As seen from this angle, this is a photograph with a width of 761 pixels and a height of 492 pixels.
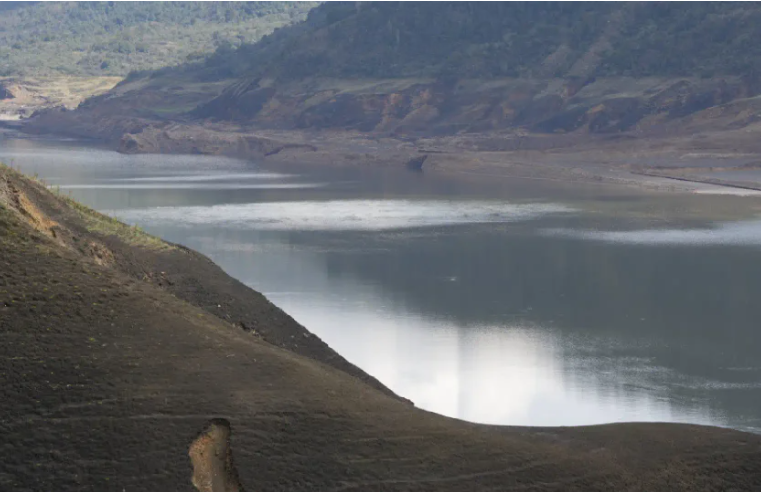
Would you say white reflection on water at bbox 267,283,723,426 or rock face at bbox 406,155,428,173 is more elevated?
rock face at bbox 406,155,428,173

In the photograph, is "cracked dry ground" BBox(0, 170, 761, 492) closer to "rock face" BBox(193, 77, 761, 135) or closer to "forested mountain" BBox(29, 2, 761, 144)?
"forested mountain" BBox(29, 2, 761, 144)

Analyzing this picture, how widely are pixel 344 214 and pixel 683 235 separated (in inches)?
618

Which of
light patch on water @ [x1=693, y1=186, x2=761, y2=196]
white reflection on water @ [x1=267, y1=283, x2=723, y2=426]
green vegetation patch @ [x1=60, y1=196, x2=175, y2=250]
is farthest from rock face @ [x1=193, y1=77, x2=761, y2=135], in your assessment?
green vegetation patch @ [x1=60, y1=196, x2=175, y2=250]

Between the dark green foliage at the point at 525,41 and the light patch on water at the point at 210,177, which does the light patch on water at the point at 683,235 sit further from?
the dark green foliage at the point at 525,41

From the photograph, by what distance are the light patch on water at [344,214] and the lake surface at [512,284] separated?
13 centimetres

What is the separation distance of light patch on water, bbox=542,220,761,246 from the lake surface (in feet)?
0.37

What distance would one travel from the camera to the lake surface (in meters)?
22.0

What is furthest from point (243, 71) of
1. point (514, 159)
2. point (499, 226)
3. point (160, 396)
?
point (160, 396)

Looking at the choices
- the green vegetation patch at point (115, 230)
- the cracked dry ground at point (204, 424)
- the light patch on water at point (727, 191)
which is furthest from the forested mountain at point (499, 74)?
the cracked dry ground at point (204, 424)

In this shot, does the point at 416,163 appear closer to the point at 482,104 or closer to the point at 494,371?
the point at 482,104

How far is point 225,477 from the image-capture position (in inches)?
358

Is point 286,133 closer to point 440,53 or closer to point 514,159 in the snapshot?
point 440,53

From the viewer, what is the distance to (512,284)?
111ft

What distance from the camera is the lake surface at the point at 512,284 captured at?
22016 millimetres
